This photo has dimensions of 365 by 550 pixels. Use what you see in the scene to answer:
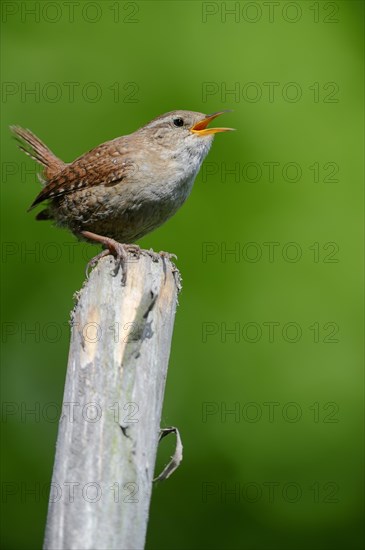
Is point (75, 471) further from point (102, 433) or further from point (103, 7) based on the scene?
point (103, 7)

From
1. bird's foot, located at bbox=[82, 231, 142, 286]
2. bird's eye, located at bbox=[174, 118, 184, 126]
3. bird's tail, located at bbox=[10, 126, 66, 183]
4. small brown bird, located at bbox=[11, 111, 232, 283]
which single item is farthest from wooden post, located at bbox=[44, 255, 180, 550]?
bird's tail, located at bbox=[10, 126, 66, 183]

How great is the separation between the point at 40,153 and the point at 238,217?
48.2 inches

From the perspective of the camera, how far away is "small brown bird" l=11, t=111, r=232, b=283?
432cm

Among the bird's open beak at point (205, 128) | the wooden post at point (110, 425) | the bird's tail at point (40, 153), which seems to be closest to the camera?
the wooden post at point (110, 425)

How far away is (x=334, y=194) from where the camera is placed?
4.86 metres

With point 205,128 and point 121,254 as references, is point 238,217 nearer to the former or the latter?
point 205,128

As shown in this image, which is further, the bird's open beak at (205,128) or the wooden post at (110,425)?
the bird's open beak at (205,128)

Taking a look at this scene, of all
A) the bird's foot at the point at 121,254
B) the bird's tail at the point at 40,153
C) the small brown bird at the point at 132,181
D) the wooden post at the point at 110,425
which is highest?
the bird's tail at the point at 40,153

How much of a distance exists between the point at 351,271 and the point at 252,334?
0.65m

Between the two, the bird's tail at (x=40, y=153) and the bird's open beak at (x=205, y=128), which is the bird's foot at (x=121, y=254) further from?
the bird's tail at (x=40, y=153)

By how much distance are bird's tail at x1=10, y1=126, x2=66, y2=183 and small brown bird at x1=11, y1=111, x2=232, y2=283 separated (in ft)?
0.92

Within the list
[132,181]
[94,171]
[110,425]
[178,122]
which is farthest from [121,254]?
[178,122]

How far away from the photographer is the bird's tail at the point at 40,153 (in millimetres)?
4969

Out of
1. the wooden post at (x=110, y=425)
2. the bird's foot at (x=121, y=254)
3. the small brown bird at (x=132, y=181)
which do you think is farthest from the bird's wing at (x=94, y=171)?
the wooden post at (x=110, y=425)
